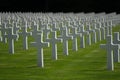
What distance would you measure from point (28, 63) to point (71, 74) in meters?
2.80

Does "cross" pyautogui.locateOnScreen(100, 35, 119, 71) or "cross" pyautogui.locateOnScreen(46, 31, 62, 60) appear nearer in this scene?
"cross" pyautogui.locateOnScreen(100, 35, 119, 71)

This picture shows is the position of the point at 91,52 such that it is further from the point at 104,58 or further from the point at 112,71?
the point at 112,71

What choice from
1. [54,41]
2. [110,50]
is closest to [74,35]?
[54,41]

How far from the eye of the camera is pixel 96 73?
47.1 ft
